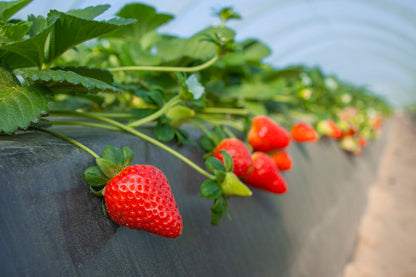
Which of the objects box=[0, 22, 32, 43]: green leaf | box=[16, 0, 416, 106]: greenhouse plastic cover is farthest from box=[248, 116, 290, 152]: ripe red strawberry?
box=[16, 0, 416, 106]: greenhouse plastic cover

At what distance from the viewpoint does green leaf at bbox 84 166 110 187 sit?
42cm

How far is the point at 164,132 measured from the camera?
2.04ft

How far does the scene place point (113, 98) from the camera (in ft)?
3.35

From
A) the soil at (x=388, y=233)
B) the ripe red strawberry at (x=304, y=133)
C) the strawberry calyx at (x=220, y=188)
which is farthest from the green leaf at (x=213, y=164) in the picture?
the soil at (x=388, y=233)

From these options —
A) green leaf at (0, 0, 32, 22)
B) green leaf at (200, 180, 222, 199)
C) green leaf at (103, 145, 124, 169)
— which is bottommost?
green leaf at (200, 180, 222, 199)

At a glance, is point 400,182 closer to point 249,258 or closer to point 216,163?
point 249,258

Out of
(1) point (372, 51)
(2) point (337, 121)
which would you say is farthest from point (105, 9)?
(1) point (372, 51)

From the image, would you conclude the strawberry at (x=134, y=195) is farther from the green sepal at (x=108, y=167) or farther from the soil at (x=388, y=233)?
the soil at (x=388, y=233)

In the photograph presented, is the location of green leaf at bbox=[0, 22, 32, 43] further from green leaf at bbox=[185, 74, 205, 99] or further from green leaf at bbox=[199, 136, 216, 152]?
green leaf at bbox=[199, 136, 216, 152]

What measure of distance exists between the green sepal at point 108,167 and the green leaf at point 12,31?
208mm

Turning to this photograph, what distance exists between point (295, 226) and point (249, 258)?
15.1 inches

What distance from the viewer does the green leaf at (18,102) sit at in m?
0.41

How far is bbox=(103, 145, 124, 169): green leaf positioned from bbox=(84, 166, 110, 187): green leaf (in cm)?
2

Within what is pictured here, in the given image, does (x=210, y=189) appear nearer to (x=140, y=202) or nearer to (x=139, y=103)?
(x=140, y=202)
